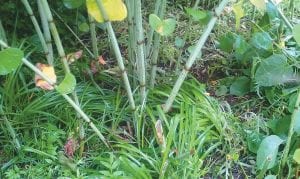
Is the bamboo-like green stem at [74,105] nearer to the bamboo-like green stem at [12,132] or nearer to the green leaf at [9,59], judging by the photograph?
the green leaf at [9,59]

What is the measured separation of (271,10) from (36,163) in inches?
40.5

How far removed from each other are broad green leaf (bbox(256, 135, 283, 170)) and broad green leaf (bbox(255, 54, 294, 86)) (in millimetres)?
317

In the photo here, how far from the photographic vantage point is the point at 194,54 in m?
1.65

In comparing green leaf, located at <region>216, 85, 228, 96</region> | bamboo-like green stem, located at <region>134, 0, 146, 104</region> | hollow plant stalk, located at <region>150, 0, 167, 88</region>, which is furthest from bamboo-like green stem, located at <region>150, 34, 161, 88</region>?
green leaf, located at <region>216, 85, 228, 96</region>

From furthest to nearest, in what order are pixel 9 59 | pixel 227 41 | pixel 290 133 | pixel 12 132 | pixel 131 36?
pixel 227 41 → pixel 131 36 → pixel 12 132 → pixel 290 133 → pixel 9 59

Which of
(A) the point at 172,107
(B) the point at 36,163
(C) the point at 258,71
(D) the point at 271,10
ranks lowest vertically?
(B) the point at 36,163

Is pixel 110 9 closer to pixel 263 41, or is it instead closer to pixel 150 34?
pixel 150 34

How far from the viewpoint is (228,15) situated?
8.42 ft

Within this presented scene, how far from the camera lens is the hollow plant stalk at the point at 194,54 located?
1595 mm

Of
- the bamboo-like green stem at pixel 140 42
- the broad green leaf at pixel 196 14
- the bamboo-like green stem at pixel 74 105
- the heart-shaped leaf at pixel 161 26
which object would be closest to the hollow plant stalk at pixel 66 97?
the bamboo-like green stem at pixel 74 105

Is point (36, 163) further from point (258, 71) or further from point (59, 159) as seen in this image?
point (258, 71)

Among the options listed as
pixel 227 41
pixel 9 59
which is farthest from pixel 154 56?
pixel 9 59

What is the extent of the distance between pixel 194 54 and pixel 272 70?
42cm

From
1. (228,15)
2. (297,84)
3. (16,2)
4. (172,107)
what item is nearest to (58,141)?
(172,107)
